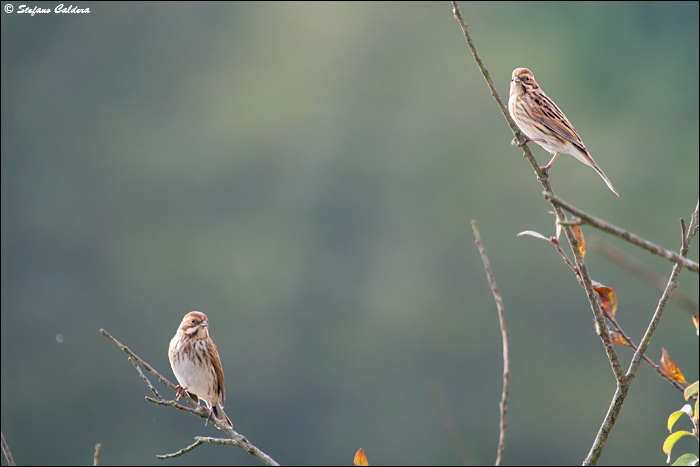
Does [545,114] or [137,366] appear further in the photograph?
[545,114]

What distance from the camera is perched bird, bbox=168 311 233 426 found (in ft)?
14.5

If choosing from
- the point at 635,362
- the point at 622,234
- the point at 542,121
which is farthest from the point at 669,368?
the point at 542,121

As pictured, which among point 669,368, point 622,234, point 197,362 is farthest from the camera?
point 197,362

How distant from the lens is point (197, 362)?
448 centimetres

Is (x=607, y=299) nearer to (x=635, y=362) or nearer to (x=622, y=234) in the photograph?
(x=635, y=362)

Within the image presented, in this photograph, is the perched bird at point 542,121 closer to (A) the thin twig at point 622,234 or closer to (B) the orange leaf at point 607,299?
(B) the orange leaf at point 607,299

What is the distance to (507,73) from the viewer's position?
20.6 m

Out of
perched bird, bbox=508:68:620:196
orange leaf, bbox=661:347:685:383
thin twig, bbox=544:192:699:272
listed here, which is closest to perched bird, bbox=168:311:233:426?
perched bird, bbox=508:68:620:196

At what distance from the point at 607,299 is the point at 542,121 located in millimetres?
2644

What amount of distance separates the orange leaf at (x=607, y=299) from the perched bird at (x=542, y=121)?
2300mm

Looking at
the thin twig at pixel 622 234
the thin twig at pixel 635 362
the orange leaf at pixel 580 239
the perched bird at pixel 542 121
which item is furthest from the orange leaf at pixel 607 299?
the perched bird at pixel 542 121

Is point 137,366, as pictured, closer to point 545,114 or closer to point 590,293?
point 590,293

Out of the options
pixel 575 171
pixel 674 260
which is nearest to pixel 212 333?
pixel 575 171

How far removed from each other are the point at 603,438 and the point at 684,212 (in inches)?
759
